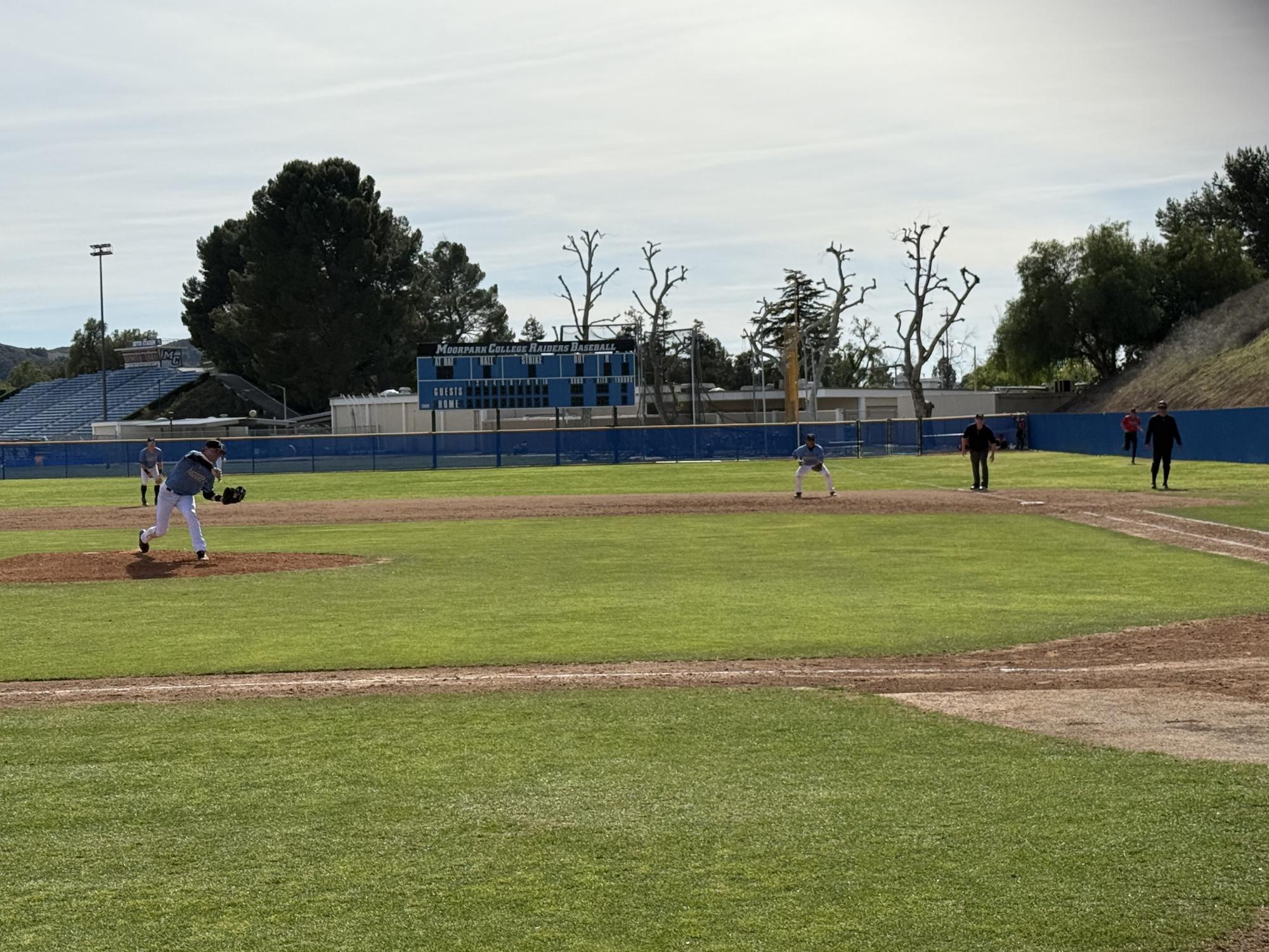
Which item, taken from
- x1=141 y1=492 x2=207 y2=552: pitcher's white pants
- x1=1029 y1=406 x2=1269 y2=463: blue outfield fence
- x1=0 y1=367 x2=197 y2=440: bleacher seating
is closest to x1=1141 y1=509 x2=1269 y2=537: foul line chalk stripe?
x1=1029 y1=406 x2=1269 y2=463: blue outfield fence

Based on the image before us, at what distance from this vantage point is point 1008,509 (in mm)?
27203

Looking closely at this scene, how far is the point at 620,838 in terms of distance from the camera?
19.2 feet

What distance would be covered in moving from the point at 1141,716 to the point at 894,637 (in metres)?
3.62

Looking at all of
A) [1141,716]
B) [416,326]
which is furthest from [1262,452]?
[416,326]

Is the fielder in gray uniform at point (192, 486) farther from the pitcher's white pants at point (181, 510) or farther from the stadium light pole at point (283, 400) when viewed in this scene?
the stadium light pole at point (283, 400)

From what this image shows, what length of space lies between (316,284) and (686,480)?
173 feet

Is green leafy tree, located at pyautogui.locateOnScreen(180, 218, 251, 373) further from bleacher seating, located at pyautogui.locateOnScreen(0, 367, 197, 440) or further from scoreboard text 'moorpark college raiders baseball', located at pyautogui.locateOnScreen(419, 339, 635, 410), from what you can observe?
scoreboard text 'moorpark college raiders baseball', located at pyautogui.locateOnScreen(419, 339, 635, 410)

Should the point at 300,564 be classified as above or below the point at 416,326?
below

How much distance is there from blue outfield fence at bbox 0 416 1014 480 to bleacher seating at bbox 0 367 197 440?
37.5 metres

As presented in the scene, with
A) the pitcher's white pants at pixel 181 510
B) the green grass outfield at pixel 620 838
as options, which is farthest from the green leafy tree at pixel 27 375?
the green grass outfield at pixel 620 838

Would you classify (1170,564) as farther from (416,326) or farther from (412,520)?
(416,326)

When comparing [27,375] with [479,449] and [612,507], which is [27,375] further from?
[612,507]

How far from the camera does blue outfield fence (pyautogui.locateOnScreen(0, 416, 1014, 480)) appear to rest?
189ft

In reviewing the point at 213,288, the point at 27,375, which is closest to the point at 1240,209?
the point at 213,288
